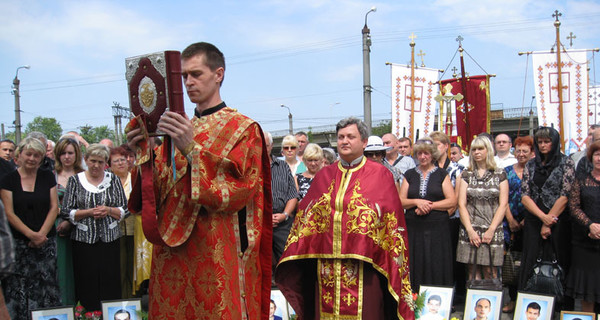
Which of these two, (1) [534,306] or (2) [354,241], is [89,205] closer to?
(2) [354,241]

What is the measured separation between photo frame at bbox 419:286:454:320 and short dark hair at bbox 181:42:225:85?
3.96m

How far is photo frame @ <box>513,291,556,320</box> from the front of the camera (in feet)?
18.6

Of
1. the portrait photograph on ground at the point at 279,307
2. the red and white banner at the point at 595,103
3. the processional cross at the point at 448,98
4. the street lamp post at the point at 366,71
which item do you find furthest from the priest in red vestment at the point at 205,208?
the red and white banner at the point at 595,103

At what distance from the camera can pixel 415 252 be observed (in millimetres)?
6891

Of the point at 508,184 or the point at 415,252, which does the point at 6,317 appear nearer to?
the point at 415,252

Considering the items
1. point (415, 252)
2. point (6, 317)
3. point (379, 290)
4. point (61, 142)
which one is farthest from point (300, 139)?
point (6, 317)

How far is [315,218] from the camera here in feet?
15.4

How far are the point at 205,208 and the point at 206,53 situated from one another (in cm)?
84

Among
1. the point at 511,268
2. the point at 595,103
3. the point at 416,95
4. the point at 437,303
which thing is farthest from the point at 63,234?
the point at 595,103

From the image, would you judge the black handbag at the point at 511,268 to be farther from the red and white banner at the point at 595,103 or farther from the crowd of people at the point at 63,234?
the red and white banner at the point at 595,103

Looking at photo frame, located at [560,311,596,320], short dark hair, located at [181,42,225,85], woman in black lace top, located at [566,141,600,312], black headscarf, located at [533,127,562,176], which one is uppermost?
short dark hair, located at [181,42,225,85]

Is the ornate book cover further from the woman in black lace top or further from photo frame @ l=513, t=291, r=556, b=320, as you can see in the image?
the woman in black lace top

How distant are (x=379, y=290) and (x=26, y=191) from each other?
3941 mm

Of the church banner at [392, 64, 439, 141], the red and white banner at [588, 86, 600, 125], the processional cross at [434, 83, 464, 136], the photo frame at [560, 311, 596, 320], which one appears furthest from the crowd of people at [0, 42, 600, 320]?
the red and white banner at [588, 86, 600, 125]
